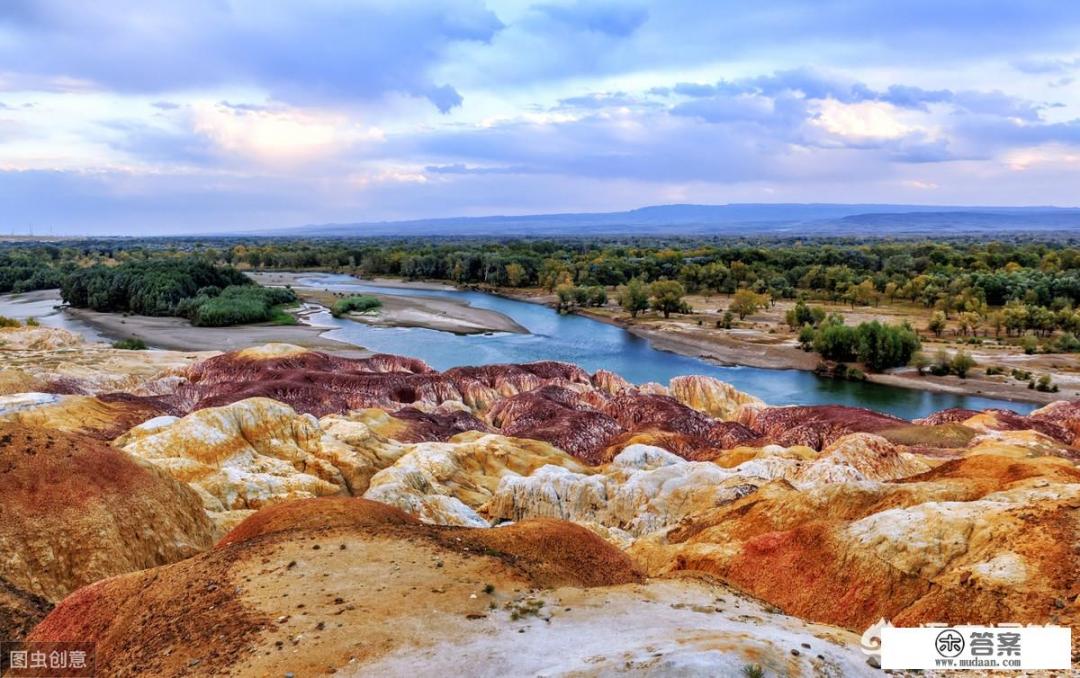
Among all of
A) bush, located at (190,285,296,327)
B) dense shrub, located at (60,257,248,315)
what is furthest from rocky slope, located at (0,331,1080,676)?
dense shrub, located at (60,257,248,315)

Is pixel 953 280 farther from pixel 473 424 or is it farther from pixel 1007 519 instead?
pixel 1007 519

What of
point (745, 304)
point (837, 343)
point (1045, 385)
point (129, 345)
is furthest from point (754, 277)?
point (129, 345)

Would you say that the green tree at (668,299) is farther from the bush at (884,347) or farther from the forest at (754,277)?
the bush at (884,347)

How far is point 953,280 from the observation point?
399ft

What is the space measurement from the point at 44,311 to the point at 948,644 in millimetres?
142251

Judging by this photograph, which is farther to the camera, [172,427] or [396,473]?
[172,427]

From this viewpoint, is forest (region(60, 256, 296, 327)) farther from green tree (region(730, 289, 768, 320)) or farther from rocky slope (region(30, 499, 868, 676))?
rocky slope (region(30, 499, 868, 676))

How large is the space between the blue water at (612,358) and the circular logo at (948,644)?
59.2 meters

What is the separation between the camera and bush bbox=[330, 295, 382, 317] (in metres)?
118

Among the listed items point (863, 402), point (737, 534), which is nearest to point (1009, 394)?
point (863, 402)

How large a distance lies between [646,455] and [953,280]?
113 metres

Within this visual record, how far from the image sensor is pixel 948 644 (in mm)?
11820

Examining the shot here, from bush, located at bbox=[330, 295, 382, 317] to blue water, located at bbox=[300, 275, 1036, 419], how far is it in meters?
2.31

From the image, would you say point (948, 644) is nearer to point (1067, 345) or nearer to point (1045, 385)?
point (1045, 385)
